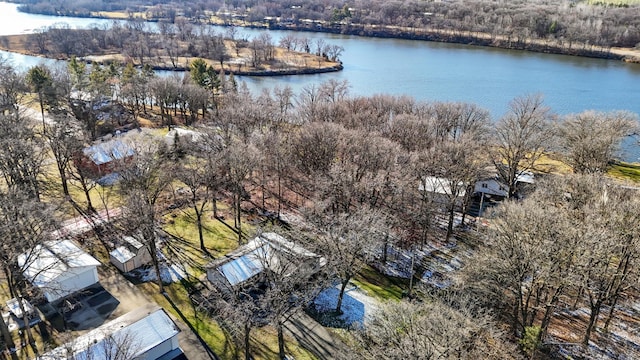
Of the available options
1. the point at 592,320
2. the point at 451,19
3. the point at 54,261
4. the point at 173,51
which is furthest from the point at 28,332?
the point at 451,19

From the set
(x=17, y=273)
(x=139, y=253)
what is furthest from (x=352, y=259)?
(x=17, y=273)

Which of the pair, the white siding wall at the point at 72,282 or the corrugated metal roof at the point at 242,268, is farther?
Answer: the corrugated metal roof at the point at 242,268

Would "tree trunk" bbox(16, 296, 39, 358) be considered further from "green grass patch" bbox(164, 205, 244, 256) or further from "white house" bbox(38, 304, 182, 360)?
"green grass patch" bbox(164, 205, 244, 256)

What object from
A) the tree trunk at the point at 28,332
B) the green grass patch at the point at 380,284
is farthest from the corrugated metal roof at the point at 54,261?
the green grass patch at the point at 380,284

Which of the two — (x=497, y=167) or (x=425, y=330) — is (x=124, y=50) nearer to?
(x=497, y=167)

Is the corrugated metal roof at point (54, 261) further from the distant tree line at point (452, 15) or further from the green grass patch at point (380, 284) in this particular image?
the distant tree line at point (452, 15)

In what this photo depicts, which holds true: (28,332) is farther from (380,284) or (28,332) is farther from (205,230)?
(380,284)

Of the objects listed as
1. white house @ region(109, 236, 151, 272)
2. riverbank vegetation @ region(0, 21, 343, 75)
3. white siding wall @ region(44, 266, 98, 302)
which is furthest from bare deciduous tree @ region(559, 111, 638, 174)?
riverbank vegetation @ region(0, 21, 343, 75)
